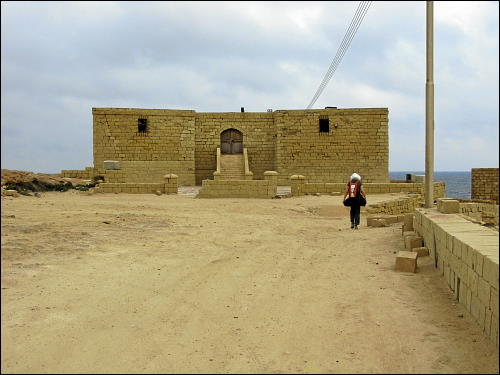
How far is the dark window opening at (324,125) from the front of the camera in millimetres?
25781

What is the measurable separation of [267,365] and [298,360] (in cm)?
29

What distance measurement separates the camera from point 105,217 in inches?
409

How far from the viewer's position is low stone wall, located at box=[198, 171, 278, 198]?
18031 millimetres

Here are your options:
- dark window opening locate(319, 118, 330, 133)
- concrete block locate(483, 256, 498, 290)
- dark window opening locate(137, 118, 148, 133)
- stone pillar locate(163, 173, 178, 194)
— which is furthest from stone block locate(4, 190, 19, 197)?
dark window opening locate(319, 118, 330, 133)

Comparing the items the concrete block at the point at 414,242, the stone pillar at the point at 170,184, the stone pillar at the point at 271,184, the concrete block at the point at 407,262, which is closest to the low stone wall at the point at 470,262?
the concrete block at the point at 407,262

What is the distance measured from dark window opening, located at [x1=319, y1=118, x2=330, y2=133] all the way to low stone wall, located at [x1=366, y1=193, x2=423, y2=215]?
7.96 m

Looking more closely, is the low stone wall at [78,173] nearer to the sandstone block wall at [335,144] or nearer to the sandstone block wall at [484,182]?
the sandstone block wall at [335,144]

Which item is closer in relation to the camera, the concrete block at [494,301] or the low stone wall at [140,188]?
the concrete block at [494,301]

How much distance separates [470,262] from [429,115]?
5133mm

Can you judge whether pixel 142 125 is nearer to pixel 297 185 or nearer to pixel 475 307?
pixel 297 185

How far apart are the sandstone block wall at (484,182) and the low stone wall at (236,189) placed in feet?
37.6

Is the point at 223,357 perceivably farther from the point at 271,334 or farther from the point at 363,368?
the point at 363,368

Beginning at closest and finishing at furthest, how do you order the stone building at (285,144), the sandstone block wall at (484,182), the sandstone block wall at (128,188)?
1. the sandstone block wall at (128,188)
2. the sandstone block wall at (484,182)
3. the stone building at (285,144)

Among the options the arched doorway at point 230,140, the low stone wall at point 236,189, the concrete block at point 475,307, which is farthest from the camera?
the arched doorway at point 230,140
